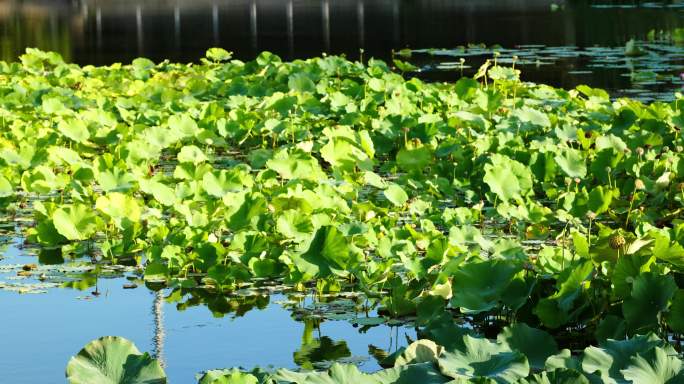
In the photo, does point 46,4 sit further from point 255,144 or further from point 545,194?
point 545,194

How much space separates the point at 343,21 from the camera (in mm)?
22281


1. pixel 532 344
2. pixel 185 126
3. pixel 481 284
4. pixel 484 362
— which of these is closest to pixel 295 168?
pixel 185 126

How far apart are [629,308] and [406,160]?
2550 mm

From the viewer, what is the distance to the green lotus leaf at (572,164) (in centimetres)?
505

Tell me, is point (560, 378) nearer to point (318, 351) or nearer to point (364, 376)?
point (364, 376)

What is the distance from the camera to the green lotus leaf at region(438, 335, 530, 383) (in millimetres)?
2592

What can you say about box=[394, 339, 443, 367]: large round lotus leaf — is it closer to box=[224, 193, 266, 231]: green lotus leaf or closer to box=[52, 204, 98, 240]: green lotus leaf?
box=[224, 193, 266, 231]: green lotus leaf

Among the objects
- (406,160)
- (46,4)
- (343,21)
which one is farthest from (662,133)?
(46,4)

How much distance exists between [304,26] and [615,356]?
60.2ft

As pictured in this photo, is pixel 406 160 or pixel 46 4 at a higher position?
pixel 46 4

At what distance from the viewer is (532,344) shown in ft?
9.78

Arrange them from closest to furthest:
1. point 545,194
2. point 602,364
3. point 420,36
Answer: point 602,364
point 545,194
point 420,36

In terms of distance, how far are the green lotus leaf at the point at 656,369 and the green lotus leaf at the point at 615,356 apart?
7cm

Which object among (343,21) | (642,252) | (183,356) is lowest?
(183,356)
